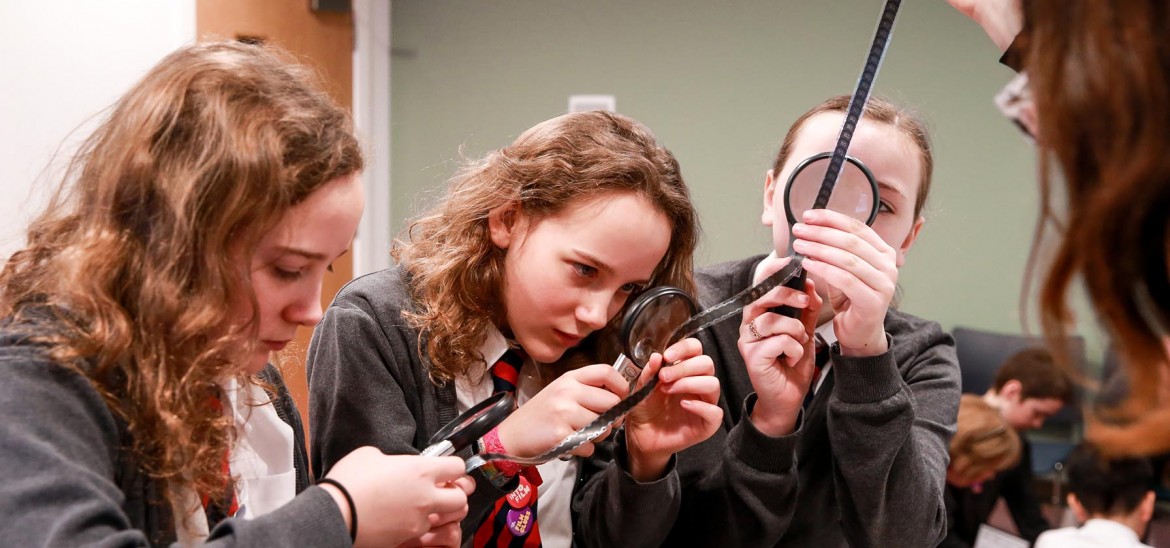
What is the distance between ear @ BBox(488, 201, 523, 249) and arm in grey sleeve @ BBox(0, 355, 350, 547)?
571mm

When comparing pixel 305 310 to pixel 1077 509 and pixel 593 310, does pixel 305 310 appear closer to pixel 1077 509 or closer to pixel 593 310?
pixel 593 310

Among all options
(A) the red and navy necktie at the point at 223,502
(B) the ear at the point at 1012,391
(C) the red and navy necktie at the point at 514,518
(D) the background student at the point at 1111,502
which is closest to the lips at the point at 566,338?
(C) the red and navy necktie at the point at 514,518

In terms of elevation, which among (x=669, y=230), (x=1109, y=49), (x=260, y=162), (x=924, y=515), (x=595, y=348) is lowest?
(x=924, y=515)

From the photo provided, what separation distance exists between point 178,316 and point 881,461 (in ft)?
2.99

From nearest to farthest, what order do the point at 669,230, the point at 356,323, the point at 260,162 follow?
the point at 260,162
the point at 356,323
the point at 669,230

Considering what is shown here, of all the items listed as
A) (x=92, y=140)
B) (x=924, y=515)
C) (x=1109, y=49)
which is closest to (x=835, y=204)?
(x=924, y=515)

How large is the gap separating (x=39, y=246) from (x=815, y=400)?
108 cm

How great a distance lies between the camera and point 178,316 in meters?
0.97

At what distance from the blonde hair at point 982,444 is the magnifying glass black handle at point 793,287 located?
1300 millimetres

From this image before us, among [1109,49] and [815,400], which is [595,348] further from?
[1109,49]

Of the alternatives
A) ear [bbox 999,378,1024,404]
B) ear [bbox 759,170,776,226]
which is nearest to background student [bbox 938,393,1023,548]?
ear [bbox 999,378,1024,404]

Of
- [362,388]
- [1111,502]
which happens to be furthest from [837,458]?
[1111,502]

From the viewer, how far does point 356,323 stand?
132 cm

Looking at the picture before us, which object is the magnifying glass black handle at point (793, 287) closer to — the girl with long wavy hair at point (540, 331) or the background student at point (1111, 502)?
the girl with long wavy hair at point (540, 331)
